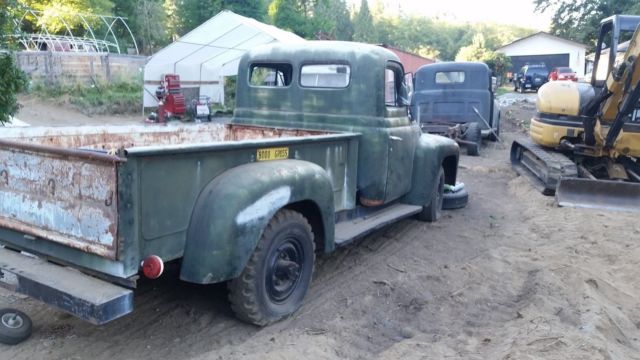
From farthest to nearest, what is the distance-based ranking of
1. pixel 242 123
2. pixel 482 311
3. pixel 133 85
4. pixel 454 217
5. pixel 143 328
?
→ pixel 133 85
pixel 454 217
pixel 242 123
pixel 482 311
pixel 143 328

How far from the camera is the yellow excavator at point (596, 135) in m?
7.67

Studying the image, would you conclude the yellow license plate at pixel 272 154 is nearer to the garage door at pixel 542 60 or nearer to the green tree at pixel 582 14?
the green tree at pixel 582 14

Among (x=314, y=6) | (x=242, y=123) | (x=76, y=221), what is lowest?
(x=76, y=221)

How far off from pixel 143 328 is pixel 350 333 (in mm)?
1440

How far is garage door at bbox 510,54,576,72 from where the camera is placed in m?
48.2

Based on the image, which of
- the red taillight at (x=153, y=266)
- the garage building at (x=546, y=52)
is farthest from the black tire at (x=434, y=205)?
the garage building at (x=546, y=52)

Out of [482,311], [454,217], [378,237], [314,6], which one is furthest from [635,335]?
[314,6]

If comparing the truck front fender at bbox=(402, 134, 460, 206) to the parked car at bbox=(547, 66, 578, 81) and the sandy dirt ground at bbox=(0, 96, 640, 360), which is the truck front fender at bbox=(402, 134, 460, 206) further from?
the parked car at bbox=(547, 66, 578, 81)

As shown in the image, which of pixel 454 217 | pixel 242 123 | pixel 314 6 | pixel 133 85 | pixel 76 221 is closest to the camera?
pixel 76 221

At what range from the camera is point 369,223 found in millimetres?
5312

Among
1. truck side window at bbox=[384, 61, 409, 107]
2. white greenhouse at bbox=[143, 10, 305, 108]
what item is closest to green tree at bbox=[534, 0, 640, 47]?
white greenhouse at bbox=[143, 10, 305, 108]

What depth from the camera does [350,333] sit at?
397 centimetres

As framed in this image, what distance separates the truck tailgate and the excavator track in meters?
6.72

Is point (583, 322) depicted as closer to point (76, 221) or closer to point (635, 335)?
point (635, 335)
